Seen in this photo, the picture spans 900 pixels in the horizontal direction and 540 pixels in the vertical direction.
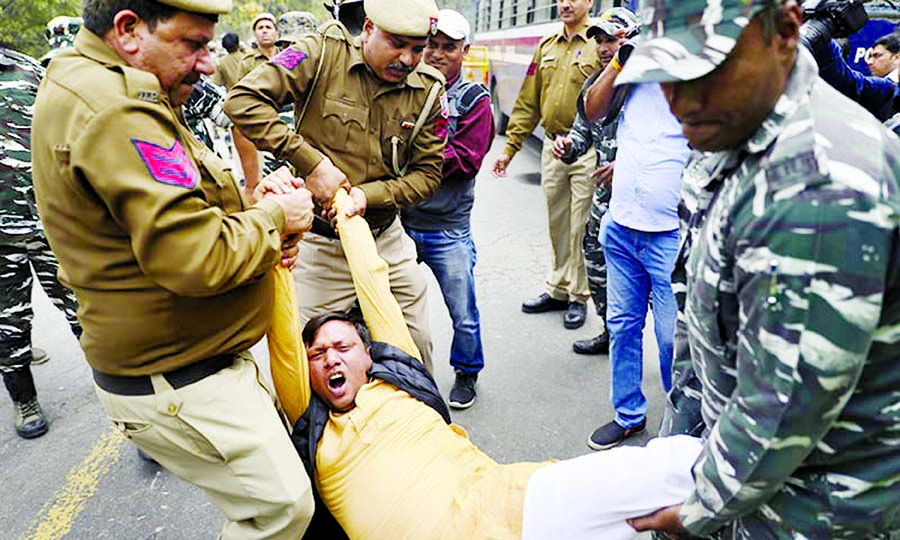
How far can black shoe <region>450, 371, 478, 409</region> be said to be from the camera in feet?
10.8

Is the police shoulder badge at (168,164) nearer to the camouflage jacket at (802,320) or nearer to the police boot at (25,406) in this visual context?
the camouflage jacket at (802,320)

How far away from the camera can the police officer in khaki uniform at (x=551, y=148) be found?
4.18 m

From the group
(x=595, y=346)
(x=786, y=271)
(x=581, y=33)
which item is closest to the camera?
(x=786, y=271)

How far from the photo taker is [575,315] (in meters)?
4.21

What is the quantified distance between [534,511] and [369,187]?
148 cm

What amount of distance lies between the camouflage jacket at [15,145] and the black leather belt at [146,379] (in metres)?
1.78

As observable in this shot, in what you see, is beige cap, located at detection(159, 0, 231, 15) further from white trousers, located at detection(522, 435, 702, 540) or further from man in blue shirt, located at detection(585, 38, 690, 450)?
man in blue shirt, located at detection(585, 38, 690, 450)

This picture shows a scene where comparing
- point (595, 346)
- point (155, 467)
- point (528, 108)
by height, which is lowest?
point (595, 346)

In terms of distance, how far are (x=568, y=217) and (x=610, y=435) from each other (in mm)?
1897

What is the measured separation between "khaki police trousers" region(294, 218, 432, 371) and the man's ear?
129 centimetres

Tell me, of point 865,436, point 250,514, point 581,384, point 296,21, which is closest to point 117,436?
point 250,514

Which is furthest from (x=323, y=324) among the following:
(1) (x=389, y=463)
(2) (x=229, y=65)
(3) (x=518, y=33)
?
(3) (x=518, y=33)

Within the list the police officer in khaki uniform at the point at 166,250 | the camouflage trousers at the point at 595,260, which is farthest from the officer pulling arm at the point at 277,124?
the camouflage trousers at the point at 595,260

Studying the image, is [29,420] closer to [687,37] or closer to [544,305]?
[544,305]
